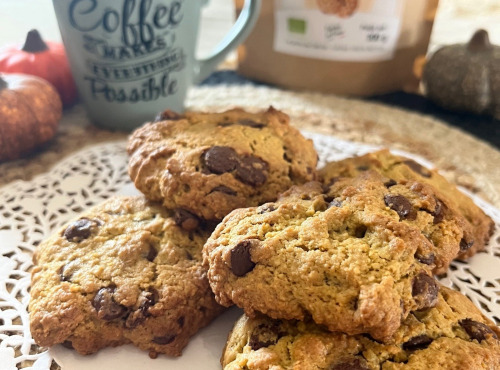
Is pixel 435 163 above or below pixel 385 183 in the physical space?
below

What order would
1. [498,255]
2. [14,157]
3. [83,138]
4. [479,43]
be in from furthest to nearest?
[479,43]
[83,138]
[14,157]
[498,255]

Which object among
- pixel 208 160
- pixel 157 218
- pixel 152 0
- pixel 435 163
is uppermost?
pixel 152 0

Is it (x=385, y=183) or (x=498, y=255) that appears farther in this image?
(x=498, y=255)

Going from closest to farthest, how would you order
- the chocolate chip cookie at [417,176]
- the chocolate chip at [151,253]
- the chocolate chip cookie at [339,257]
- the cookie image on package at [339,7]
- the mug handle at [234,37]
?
the chocolate chip cookie at [339,257] → the chocolate chip at [151,253] → the chocolate chip cookie at [417,176] → the mug handle at [234,37] → the cookie image on package at [339,7]

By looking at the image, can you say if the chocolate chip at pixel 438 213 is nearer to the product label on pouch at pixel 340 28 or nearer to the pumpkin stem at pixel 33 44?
the product label on pouch at pixel 340 28

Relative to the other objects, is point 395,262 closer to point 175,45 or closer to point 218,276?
point 218,276

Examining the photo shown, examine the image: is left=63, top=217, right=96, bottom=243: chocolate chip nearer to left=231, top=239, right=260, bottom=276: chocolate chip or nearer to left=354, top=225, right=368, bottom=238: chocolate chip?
left=231, top=239, right=260, bottom=276: chocolate chip

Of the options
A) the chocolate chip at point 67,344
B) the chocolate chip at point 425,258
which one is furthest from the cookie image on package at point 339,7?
the chocolate chip at point 67,344

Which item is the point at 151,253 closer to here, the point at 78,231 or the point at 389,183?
the point at 78,231

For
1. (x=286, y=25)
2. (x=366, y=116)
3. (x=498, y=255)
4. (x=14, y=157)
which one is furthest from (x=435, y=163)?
(x=14, y=157)
